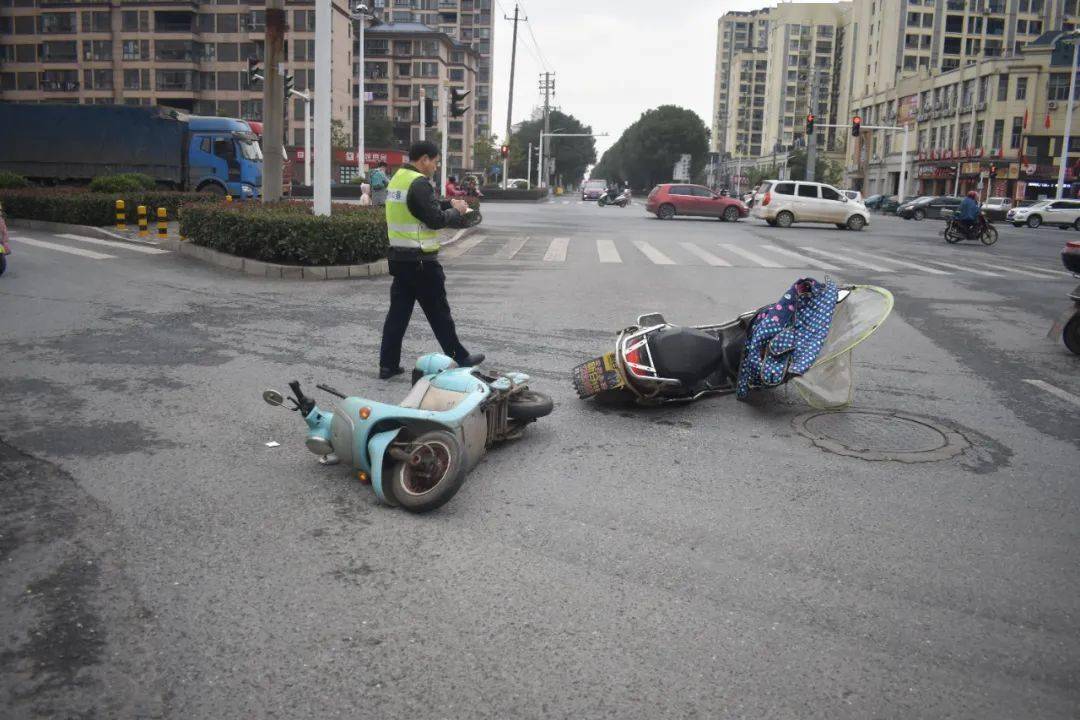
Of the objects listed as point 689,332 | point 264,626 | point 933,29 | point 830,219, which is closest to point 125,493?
point 264,626

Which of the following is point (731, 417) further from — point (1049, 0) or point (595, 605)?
point (1049, 0)

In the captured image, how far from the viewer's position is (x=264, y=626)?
314 centimetres

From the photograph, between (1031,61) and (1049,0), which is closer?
(1031,61)

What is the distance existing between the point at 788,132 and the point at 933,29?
4931cm

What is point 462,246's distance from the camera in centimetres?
1923

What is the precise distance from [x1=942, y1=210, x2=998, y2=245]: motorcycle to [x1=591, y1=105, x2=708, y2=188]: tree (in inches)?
3453

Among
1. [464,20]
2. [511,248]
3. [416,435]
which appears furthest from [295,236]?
[464,20]

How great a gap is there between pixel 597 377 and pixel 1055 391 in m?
3.98

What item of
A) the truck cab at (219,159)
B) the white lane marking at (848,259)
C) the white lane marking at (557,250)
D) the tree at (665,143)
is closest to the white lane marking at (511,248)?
the white lane marking at (557,250)

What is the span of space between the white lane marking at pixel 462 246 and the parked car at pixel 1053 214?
34724mm

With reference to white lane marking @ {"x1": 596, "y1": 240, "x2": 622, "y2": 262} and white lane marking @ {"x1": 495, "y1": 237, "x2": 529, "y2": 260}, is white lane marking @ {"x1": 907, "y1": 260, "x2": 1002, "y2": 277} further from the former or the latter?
white lane marking @ {"x1": 495, "y1": 237, "x2": 529, "y2": 260}

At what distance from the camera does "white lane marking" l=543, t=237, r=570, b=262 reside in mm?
16922

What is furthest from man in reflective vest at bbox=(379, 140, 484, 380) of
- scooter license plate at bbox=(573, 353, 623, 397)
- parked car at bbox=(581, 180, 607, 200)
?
parked car at bbox=(581, 180, 607, 200)

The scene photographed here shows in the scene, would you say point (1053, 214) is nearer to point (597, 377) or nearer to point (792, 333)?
point (792, 333)
